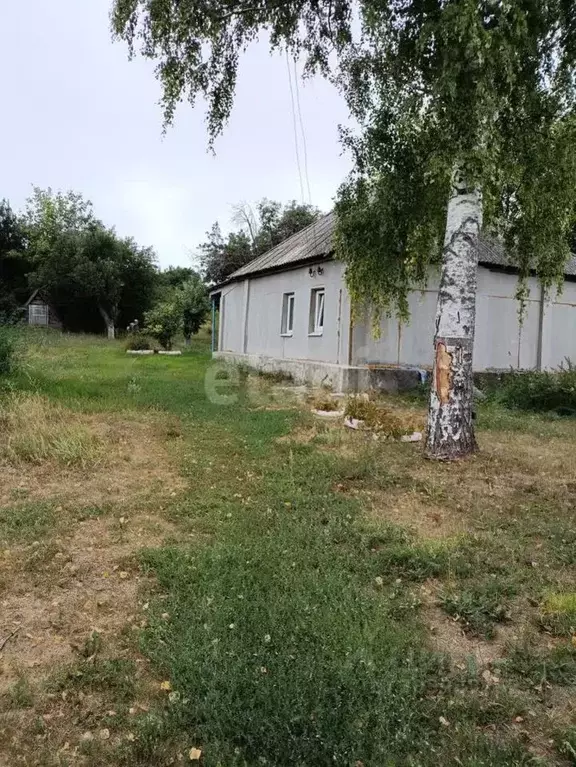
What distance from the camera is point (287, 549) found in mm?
3902

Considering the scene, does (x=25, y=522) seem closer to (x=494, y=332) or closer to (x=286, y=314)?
(x=286, y=314)

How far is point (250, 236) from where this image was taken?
36062 mm

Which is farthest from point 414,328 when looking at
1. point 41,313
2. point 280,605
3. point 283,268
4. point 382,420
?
point 41,313

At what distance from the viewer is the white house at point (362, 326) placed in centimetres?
1212

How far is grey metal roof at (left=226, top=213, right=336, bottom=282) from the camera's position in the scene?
13.0m

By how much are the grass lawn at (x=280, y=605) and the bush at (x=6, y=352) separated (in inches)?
132

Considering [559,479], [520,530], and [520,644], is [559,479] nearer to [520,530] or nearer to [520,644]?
[520,530]

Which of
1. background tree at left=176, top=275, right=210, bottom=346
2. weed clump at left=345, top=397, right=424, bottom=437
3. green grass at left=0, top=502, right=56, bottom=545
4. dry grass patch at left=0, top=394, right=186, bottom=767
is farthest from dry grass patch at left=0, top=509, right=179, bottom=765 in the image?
background tree at left=176, top=275, right=210, bottom=346

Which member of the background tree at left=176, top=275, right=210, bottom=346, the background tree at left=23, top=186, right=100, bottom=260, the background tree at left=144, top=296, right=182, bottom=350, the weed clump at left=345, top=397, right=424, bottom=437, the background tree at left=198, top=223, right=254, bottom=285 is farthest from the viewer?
the background tree at left=23, top=186, right=100, bottom=260

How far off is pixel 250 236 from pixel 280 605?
1370 inches

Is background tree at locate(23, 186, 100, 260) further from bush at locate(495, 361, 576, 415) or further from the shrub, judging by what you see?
bush at locate(495, 361, 576, 415)

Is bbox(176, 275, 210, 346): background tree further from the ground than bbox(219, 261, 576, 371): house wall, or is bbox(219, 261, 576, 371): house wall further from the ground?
bbox(176, 275, 210, 346): background tree

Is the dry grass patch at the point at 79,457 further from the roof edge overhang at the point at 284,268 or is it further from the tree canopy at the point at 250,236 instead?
the tree canopy at the point at 250,236

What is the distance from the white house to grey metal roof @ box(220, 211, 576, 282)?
4 centimetres
